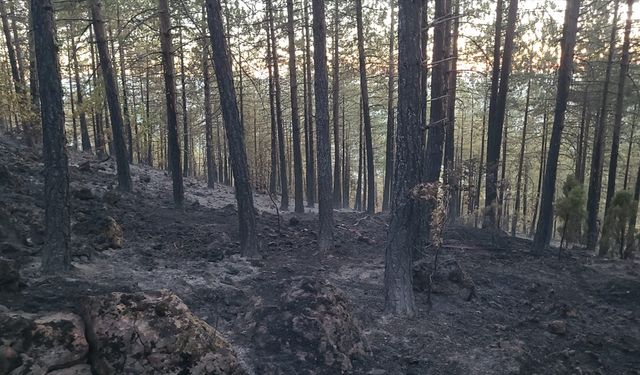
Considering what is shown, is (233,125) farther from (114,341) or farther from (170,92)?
(114,341)

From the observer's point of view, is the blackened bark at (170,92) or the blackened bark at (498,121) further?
the blackened bark at (170,92)

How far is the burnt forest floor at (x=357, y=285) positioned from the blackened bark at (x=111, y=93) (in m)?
0.72

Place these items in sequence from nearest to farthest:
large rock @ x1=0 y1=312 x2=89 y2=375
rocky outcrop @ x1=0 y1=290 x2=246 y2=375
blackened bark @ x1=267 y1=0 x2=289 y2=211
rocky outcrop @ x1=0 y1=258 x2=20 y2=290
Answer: large rock @ x1=0 y1=312 x2=89 y2=375, rocky outcrop @ x1=0 y1=290 x2=246 y2=375, rocky outcrop @ x1=0 y1=258 x2=20 y2=290, blackened bark @ x1=267 y1=0 x2=289 y2=211

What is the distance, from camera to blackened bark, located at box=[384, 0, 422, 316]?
679 centimetres

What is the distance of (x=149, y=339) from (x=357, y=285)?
18.2 feet

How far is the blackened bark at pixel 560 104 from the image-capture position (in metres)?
12.2

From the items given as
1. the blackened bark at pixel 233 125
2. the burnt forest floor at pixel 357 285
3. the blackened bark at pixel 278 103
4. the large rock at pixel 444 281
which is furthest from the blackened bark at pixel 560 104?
the blackened bark at pixel 278 103

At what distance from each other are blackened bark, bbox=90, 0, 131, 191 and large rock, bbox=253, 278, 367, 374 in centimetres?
1029

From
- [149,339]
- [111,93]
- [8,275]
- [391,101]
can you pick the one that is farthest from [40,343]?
[391,101]

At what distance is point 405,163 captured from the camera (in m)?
6.99

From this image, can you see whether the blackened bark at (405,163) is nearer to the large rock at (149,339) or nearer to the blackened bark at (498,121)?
the large rock at (149,339)

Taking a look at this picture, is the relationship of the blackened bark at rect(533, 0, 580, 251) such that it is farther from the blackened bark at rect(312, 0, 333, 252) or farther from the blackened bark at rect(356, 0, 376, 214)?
the blackened bark at rect(356, 0, 376, 214)

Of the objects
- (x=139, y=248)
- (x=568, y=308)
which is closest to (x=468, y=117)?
(x=568, y=308)


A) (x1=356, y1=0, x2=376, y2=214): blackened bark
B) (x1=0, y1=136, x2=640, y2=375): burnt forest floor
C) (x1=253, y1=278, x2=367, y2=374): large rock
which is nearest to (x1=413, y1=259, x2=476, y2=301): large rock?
(x1=0, y1=136, x2=640, y2=375): burnt forest floor
